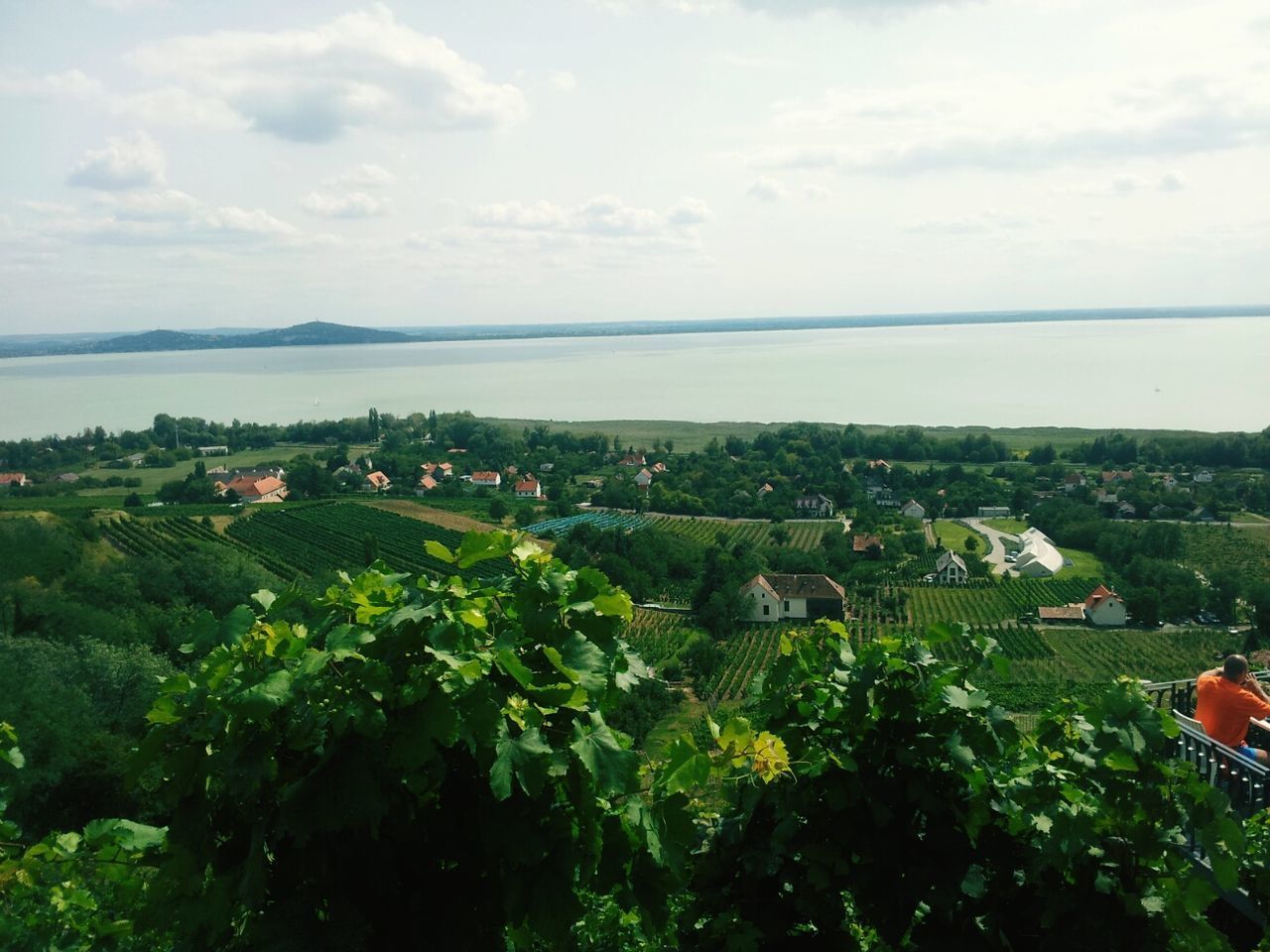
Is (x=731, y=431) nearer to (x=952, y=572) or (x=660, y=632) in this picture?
(x=952, y=572)

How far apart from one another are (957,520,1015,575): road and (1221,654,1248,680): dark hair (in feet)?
151

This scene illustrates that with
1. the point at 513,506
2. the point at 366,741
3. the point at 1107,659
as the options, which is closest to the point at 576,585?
the point at 366,741

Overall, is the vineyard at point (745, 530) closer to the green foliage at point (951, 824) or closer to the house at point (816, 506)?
the house at point (816, 506)

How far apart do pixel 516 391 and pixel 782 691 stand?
14627 cm

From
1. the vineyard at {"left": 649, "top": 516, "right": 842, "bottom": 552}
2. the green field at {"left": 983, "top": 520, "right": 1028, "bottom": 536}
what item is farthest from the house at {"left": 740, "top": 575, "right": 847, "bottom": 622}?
the green field at {"left": 983, "top": 520, "right": 1028, "bottom": 536}

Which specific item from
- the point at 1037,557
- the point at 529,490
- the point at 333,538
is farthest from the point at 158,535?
the point at 1037,557

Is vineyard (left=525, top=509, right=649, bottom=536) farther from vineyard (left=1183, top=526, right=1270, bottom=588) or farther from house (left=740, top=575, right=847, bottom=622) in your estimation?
vineyard (left=1183, top=526, right=1270, bottom=588)

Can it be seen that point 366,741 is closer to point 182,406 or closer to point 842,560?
point 842,560

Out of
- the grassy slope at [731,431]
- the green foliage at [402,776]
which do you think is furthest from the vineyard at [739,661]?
the grassy slope at [731,431]

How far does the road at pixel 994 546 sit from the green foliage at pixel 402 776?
49130 mm

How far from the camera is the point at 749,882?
2.92m

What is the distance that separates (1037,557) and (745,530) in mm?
18399

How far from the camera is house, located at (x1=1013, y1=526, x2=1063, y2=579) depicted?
47.8 meters

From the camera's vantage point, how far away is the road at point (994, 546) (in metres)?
49.5
